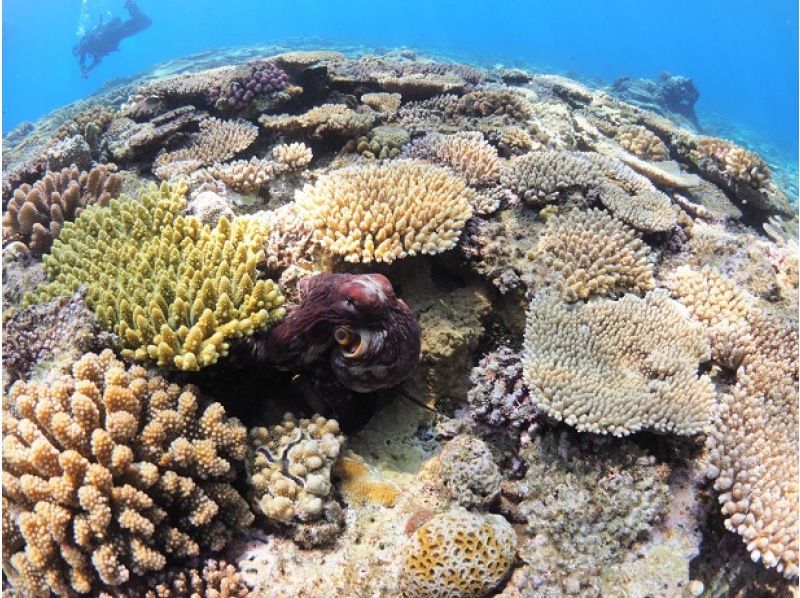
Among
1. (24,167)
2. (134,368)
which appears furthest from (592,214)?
(24,167)

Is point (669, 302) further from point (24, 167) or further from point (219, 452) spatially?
point (24, 167)

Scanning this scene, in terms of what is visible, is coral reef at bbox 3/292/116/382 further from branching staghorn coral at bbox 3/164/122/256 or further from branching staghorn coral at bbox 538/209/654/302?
branching staghorn coral at bbox 538/209/654/302

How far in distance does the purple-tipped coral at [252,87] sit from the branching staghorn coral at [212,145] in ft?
1.88

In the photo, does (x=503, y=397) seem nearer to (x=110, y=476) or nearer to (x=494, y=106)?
(x=110, y=476)

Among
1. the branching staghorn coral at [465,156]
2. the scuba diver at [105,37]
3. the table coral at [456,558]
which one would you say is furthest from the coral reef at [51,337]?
the scuba diver at [105,37]

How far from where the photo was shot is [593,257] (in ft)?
16.3

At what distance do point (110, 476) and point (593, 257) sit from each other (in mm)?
4508

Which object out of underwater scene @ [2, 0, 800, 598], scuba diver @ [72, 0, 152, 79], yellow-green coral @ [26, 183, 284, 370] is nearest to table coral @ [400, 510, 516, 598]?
underwater scene @ [2, 0, 800, 598]

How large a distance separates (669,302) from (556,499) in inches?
94.1

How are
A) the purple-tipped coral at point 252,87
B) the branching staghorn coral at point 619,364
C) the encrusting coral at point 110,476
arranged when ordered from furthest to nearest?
the purple-tipped coral at point 252,87 → the branching staghorn coral at point 619,364 → the encrusting coral at point 110,476

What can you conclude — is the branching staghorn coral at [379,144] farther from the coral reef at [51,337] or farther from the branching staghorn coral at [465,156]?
the coral reef at [51,337]

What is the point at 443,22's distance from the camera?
124438 mm

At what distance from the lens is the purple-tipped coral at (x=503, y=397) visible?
155 inches

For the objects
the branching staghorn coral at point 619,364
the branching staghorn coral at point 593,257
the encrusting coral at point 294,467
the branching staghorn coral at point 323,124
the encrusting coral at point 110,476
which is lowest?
the encrusting coral at point 110,476
